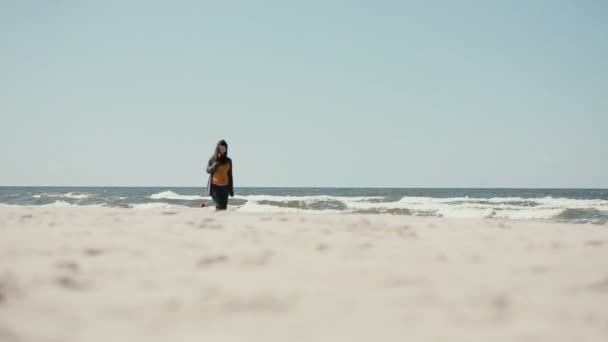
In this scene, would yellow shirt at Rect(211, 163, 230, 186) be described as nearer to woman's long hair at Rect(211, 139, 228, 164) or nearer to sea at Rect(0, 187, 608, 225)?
woman's long hair at Rect(211, 139, 228, 164)

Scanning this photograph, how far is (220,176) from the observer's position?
9.60 metres

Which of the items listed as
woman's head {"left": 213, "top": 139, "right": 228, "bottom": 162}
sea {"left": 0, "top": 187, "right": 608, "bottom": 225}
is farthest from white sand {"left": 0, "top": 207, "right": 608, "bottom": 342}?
sea {"left": 0, "top": 187, "right": 608, "bottom": 225}

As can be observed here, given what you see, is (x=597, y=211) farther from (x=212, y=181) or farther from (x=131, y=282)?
(x=131, y=282)

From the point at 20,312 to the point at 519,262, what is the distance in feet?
10.3

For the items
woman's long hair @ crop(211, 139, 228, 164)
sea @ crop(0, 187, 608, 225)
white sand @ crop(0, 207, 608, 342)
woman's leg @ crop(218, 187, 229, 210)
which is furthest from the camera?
sea @ crop(0, 187, 608, 225)

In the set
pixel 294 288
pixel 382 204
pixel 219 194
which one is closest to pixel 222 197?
pixel 219 194

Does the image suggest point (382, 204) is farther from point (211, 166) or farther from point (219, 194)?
point (211, 166)

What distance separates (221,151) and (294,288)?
7.12 metres

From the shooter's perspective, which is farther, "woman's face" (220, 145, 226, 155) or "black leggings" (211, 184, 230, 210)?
"black leggings" (211, 184, 230, 210)

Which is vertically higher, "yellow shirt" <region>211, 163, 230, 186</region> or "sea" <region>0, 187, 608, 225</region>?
"yellow shirt" <region>211, 163, 230, 186</region>

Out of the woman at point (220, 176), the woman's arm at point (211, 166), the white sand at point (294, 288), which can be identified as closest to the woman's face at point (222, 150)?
the woman at point (220, 176)

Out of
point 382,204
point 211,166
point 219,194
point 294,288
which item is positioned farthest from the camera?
point 382,204

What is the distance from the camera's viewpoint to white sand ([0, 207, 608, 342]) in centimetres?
200

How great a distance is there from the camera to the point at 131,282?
8.66 ft
